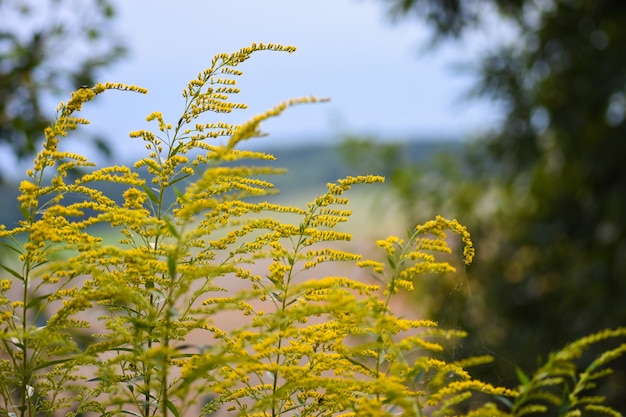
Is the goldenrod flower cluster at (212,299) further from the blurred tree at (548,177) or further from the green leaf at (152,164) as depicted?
the blurred tree at (548,177)

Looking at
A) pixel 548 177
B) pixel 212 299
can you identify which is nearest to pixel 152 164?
pixel 212 299

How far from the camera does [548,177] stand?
18.8 feet

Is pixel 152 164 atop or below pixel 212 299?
atop

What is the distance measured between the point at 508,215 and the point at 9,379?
5.16 m

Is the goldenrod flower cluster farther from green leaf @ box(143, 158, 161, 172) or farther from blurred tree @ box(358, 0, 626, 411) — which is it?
blurred tree @ box(358, 0, 626, 411)

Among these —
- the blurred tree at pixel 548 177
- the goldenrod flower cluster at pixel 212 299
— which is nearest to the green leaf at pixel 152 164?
the goldenrod flower cluster at pixel 212 299

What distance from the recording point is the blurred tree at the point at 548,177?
4957 millimetres

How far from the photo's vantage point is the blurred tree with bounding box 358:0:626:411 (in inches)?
195

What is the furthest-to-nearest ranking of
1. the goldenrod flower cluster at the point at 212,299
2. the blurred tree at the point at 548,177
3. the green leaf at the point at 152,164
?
the blurred tree at the point at 548,177 → the green leaf at the point at 152,164 → the goldenrod flower cluster at the point at 212,299

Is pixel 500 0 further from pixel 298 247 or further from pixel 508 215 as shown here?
pixel 298 247

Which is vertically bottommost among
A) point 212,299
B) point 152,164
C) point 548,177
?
point 212,299

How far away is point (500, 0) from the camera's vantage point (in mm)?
5738

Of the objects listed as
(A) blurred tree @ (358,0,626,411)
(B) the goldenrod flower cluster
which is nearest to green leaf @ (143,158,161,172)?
(B) the goldenrod flower cluster

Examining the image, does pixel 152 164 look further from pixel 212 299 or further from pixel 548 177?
pixel 548 177
